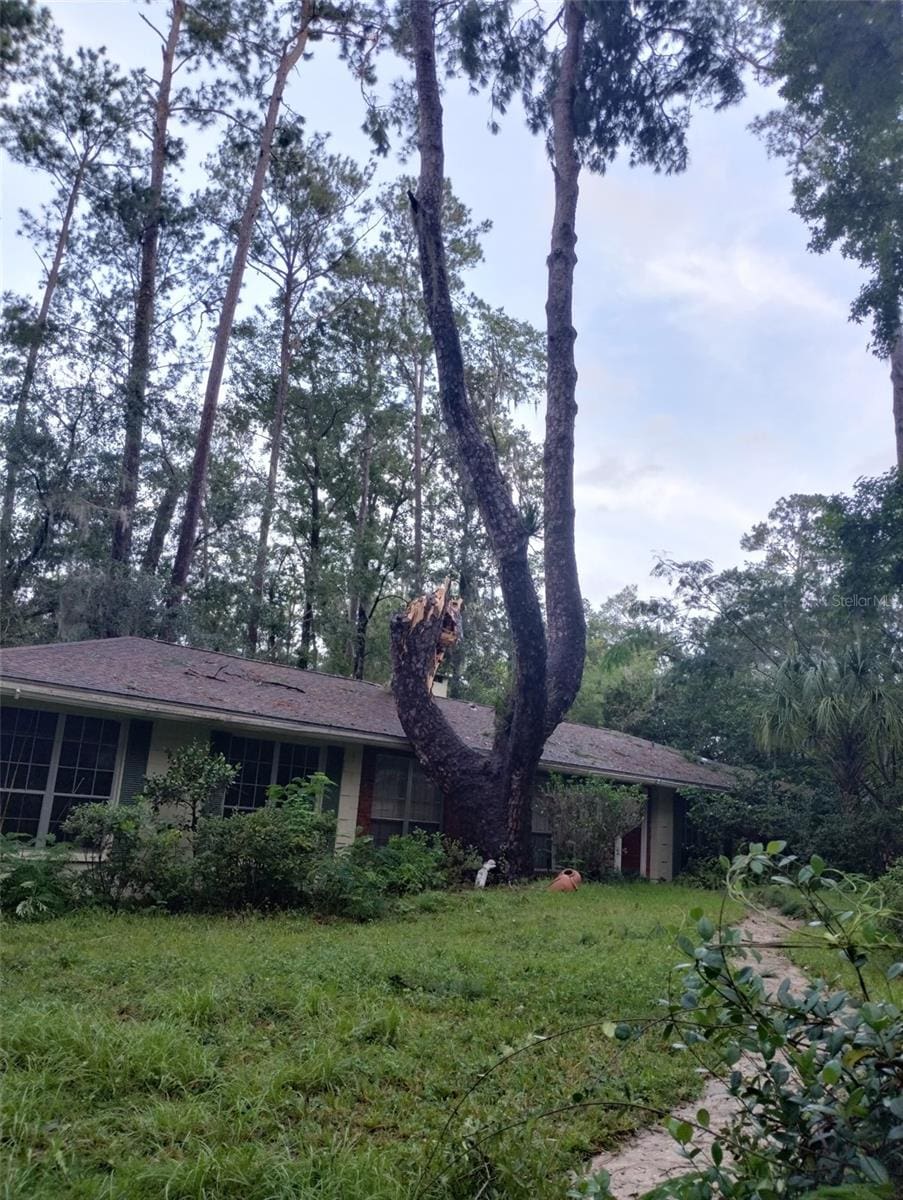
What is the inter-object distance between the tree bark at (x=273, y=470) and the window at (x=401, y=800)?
9.79m

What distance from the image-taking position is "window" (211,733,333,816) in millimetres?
12492

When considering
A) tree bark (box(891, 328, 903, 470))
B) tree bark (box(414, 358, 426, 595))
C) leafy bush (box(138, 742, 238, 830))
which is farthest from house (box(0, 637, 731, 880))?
tree bark (box(414, 358, 426, 595))

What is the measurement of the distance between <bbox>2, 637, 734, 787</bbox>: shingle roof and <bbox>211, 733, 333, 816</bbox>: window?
0.61 m

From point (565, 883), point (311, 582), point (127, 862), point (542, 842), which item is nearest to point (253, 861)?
point (127, 862)

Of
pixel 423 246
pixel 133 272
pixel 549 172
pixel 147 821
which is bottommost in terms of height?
pixel 147 821

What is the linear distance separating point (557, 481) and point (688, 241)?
456 centimetres

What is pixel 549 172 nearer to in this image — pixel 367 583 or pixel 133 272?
pixel 133 272

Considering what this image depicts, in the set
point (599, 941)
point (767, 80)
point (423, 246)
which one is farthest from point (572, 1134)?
point (767, 80)

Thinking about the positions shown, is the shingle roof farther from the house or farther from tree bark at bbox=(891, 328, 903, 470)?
tree bark at bbox=(891, 328, 903, 470)

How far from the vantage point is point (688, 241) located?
14406 millimetres

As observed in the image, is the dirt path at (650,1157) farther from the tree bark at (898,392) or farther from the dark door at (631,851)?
the dark door at (631,851)

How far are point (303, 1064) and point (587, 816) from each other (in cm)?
1104

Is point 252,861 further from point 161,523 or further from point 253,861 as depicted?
point 161,523

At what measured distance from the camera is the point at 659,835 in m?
18.3
